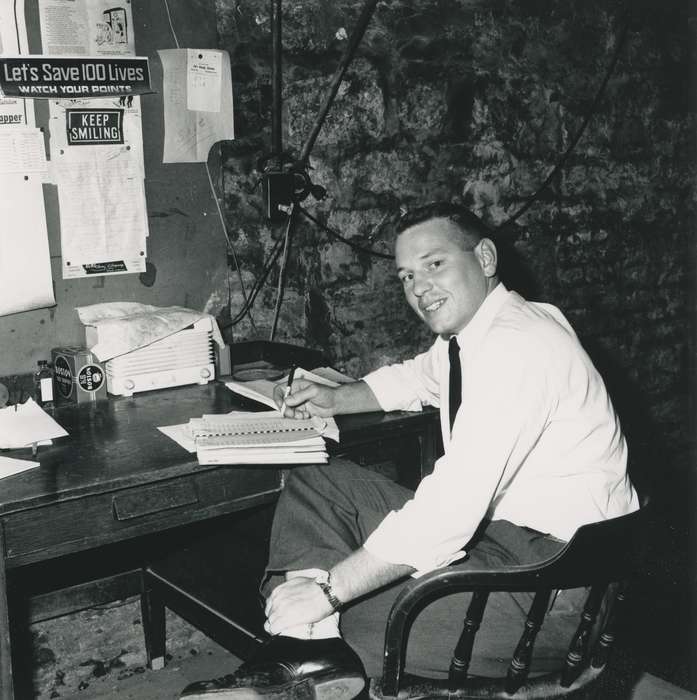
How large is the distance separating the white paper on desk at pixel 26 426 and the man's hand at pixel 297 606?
2.38 feet

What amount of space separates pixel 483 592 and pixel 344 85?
2023mm

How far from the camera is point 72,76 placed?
247cm

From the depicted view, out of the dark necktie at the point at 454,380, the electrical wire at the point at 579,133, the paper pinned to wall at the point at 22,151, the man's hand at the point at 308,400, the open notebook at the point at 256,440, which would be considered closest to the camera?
the open notebook at the point at 256,440

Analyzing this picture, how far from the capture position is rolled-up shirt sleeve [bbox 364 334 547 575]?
1690mm

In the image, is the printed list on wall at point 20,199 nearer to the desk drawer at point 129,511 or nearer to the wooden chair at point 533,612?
the desk drawer at point 129,511

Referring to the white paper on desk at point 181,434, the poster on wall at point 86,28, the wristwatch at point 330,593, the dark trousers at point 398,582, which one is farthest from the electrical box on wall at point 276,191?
the wristwatch at point 330,593

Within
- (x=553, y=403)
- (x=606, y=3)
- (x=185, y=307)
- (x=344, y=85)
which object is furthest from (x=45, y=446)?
(x=606, y=3)

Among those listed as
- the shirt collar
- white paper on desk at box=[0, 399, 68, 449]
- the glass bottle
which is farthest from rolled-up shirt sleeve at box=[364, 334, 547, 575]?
the glass bottle

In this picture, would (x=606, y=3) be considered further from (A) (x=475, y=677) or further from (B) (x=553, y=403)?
(A) (x=475, y=677)

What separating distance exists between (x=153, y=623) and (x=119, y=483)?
1.16 metres

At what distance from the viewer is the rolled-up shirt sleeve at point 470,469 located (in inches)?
66.6

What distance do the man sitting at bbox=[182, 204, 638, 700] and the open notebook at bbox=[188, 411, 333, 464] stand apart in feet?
0.21

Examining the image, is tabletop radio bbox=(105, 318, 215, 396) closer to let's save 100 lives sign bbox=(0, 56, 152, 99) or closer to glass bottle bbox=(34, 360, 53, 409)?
glass bottle bbox=(34, 360, 53, 409)

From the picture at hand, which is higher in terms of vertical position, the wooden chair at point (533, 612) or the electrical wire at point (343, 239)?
the electrical wire at point (343, 239)
